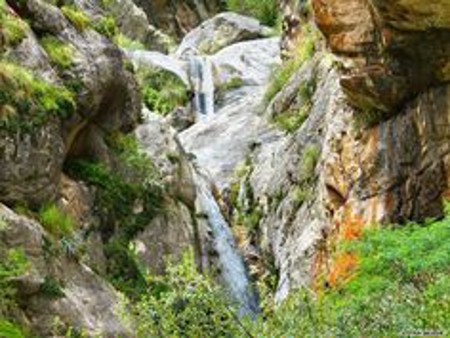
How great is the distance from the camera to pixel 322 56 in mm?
22594

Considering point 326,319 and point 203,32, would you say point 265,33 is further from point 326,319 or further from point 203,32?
point 326,319

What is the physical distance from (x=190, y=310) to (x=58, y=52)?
37.5ft

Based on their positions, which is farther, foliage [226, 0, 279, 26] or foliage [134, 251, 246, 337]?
foliage [226, 0, 279, 26]

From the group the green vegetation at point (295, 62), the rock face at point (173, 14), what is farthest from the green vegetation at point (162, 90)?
the rock face at point (173, 14)

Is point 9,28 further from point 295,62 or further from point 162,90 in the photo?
point 162,90

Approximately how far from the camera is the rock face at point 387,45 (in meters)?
14.1

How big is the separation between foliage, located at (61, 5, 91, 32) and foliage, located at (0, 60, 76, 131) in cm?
307

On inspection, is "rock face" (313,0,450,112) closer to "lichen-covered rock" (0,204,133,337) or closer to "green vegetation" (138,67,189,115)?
"lichen-covered rock" (0,204,133,337)

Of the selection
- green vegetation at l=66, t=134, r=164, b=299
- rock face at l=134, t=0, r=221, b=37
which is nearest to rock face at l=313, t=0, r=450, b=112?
green vegetation at l=66, t=134, r=164, b=299

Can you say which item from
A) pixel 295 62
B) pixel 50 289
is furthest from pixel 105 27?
pixel 50 289

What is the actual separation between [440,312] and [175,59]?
1245 inches

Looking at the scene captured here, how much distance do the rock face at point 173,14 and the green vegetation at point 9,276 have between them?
3904cm

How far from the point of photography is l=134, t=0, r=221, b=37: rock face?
5131 centimetres

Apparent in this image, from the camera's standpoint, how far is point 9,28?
17094 millimetres
